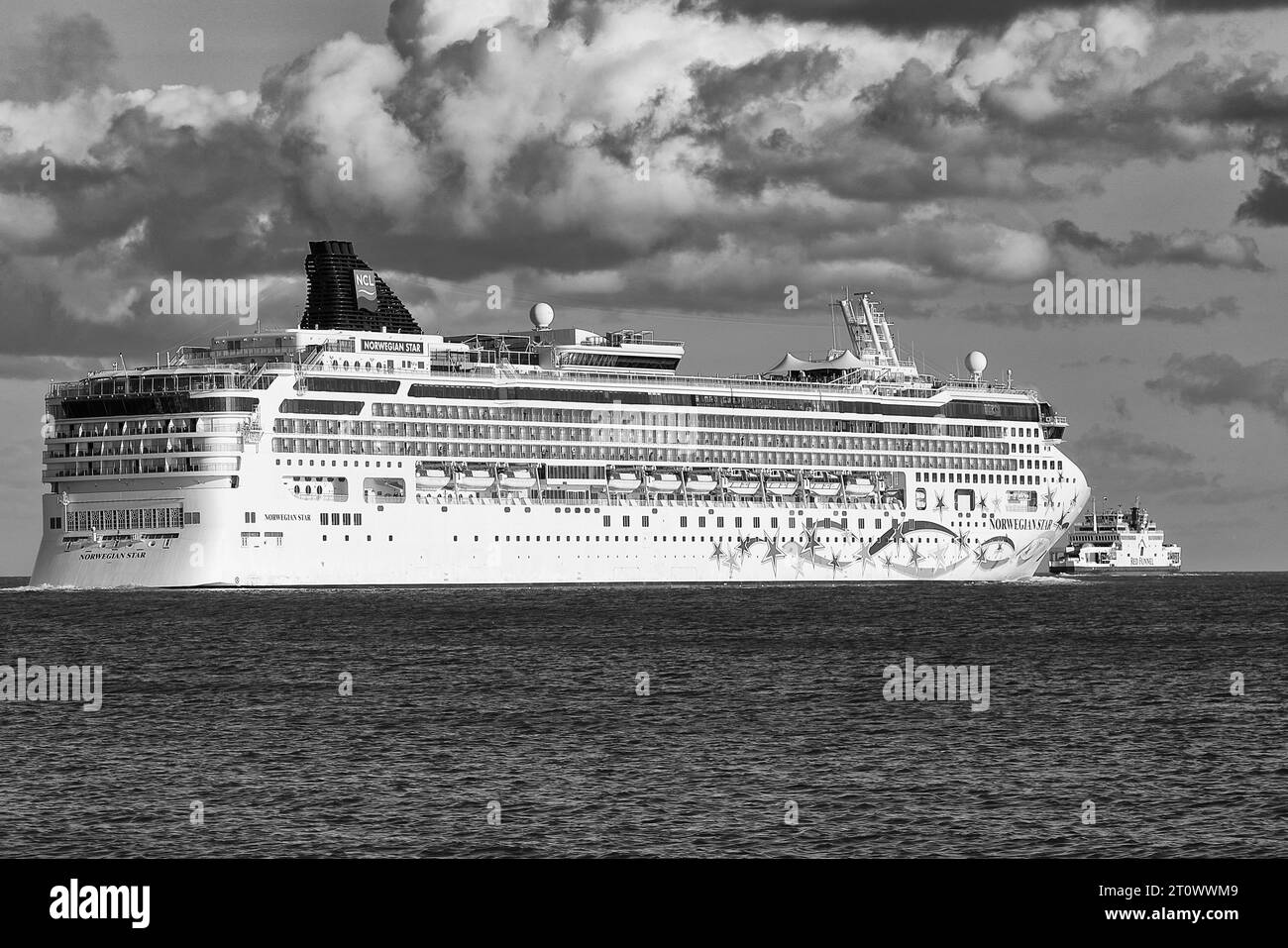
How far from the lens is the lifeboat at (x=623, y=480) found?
124938 mm

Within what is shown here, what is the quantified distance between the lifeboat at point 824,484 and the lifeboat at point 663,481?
12.8 metres

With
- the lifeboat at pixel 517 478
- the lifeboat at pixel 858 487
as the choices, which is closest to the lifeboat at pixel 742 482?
the lifeboat at pixel 858 487

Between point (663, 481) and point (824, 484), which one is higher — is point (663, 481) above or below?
below

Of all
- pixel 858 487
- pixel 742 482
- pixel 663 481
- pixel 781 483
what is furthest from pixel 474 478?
pixel 858 487

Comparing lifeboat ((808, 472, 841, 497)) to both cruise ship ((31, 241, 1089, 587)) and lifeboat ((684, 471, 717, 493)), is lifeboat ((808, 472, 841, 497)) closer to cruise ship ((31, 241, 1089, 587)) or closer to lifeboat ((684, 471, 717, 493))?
cruise ship ((31, 241, 1089, 587))

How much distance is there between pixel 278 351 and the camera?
116500mm

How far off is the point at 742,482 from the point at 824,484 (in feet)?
27.8

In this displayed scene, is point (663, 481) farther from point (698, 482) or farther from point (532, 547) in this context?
point (532, 547)

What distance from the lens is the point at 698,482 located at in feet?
424

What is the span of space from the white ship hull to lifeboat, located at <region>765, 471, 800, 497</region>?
135 centimetres
